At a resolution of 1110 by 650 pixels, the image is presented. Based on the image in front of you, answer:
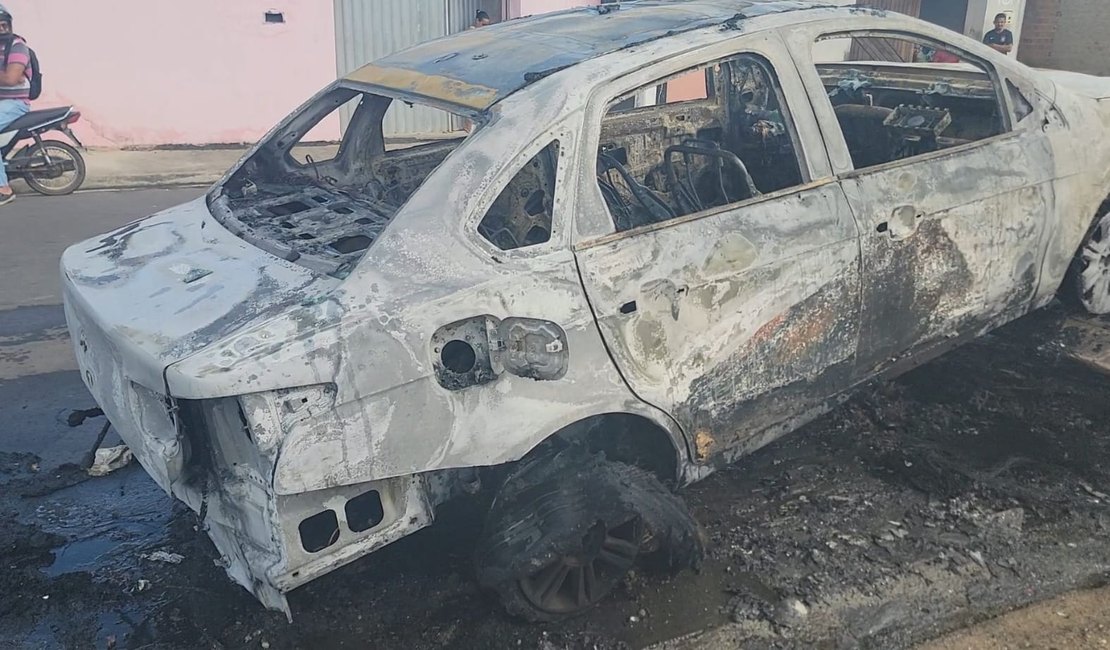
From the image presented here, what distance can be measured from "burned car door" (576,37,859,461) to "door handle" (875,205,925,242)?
171 millimetres

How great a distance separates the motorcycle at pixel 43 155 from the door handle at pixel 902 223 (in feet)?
26.4

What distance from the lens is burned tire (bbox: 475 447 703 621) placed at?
2656 mm

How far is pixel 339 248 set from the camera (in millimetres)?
2807

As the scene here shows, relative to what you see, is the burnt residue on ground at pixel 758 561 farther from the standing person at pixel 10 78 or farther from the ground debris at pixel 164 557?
the standing person at pixel 10 78

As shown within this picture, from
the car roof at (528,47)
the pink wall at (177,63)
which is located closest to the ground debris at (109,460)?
the car roof at (528,47)

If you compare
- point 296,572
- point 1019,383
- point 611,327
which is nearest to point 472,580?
point 296,572

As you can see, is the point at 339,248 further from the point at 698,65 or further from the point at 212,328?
the point at 698,65

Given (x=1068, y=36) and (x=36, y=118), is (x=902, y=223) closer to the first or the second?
(x=36, y=118)

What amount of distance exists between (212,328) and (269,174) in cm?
145

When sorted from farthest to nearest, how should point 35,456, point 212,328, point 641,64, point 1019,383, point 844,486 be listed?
point 1019,383
point 35,456
point 844,486
point 641,64
point 212,328

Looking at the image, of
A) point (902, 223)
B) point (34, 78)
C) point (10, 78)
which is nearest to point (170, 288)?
point (902, 223)

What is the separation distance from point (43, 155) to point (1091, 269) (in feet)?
28.3

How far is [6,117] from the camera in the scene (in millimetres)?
8211

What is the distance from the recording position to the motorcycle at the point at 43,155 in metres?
8.34
